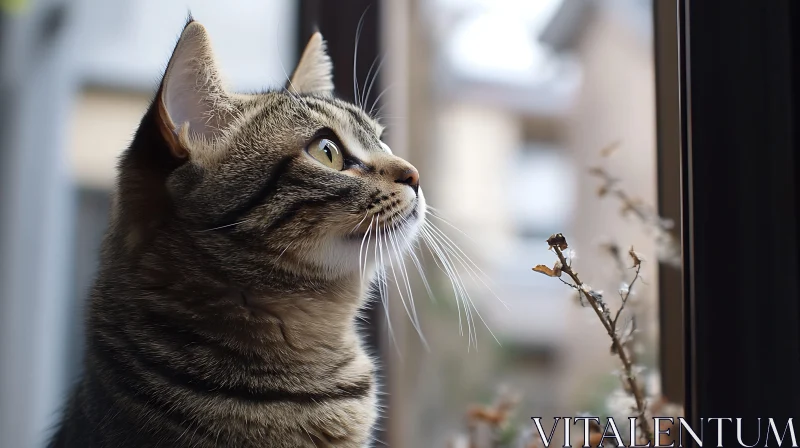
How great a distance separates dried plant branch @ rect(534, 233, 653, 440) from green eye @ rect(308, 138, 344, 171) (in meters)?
0.23

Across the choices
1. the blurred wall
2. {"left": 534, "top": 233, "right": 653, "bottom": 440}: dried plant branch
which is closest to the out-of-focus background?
the blurred wall

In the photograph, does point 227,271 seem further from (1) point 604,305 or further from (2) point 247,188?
(1) point 604,305

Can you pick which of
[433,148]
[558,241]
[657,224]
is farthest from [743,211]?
[433,148]

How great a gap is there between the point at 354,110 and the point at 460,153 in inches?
31.4

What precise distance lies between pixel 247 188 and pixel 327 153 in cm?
9

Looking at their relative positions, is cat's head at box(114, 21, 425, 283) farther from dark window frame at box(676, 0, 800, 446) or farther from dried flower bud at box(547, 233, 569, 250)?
dark window frame at box(676, 0, 800, 446)

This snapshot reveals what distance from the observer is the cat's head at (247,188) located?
0.62 m

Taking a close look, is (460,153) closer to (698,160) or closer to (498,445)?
(498,445)

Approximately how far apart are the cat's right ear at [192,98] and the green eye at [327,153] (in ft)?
0.31

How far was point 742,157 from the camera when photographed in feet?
1.53

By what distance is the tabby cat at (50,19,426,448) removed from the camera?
1.93 ft

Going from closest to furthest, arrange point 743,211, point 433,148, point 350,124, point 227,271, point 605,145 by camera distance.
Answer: point 743,211, point 227,271, point 350,124, point 605,145, point 433,148

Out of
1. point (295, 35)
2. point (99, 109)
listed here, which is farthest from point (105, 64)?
point (295, 35)

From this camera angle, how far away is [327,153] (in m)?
0.67
